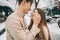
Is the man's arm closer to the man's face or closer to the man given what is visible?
the man

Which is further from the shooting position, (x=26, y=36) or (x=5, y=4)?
(x=5, y=4)

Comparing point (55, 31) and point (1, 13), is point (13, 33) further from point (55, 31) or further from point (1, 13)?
point (55, 31)

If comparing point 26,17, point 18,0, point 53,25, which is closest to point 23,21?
point 26,17

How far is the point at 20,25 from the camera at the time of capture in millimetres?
1114

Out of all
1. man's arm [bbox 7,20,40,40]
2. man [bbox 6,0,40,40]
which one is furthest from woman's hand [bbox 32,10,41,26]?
man's arm [bbox 7,20,40,40]

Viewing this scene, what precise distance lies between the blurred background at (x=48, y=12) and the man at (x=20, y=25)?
6 cm

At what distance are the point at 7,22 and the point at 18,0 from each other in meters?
0.20

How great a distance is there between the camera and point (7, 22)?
1.12m

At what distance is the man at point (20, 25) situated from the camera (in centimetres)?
108

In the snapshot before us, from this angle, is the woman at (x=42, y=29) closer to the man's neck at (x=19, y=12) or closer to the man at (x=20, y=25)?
the man at (x=20, y=25)

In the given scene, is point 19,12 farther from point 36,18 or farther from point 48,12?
point 48,12

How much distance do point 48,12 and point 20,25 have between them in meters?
0.31

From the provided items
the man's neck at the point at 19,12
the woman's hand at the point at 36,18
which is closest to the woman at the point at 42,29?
the woman's hand at the point at 36,18

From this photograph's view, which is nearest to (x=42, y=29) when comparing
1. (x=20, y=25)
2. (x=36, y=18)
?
A: (x=36, y=18)
